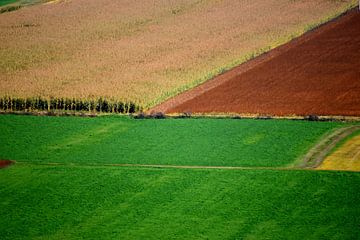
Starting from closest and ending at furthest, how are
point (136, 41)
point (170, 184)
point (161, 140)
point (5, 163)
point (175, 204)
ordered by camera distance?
point (175, 204)
point (170, 184)
point (5, 163)
point (161, 140)
point (136, 41)

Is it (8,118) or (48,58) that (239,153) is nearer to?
(8,118)

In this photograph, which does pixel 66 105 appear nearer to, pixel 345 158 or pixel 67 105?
pixel 67 105

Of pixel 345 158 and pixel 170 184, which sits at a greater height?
pixel 345 158

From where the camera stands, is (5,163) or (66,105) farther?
(66,105)

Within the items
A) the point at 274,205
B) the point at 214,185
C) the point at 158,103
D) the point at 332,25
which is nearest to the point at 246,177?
the point at 214,185

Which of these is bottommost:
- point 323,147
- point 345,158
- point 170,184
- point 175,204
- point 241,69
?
point 175,204

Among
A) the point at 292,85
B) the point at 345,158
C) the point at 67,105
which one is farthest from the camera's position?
the point at 292,85

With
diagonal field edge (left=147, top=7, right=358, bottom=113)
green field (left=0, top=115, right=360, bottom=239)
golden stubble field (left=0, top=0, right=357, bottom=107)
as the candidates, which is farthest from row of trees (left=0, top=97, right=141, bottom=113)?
green field (left=0, top=115, right=360, bottom=239)

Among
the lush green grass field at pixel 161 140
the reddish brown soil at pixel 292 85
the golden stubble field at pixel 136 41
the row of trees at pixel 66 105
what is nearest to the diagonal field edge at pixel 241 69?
the reddish brown soil at pixel 292 85

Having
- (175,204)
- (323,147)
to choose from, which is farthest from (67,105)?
(175,204)

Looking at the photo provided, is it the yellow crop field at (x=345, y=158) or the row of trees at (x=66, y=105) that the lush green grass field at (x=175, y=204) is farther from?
the row of trees at (x=66, y=105)
